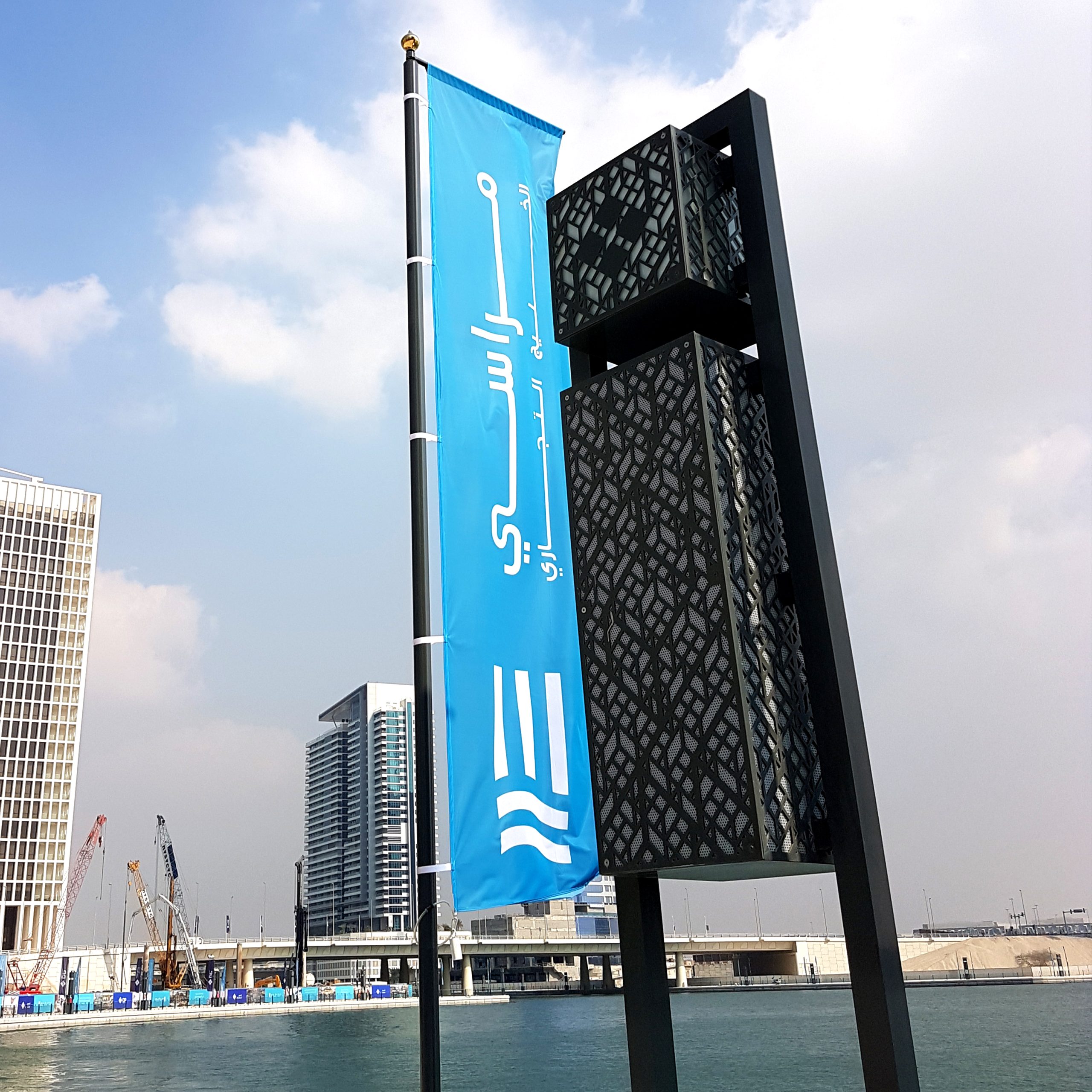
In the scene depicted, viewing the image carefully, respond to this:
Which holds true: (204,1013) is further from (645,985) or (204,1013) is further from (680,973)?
(645,985)

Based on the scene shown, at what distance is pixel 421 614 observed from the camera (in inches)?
258

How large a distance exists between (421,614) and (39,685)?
9635cm

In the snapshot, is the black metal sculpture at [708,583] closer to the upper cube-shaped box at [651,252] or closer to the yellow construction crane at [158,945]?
the upper cube-shaped box at [651,252]

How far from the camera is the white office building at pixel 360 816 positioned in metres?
151

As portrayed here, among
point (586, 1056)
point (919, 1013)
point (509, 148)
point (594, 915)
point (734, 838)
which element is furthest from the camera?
point (594, 915)

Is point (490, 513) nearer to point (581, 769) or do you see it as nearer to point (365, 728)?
point (581, 769)

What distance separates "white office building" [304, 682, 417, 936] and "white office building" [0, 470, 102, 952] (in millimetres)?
56550

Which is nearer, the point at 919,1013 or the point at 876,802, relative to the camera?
the point at 876,802

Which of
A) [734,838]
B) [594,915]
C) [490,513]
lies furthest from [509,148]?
[594,915]

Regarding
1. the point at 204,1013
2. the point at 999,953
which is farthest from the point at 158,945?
A: the point at 999,953

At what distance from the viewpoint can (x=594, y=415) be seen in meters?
6.80

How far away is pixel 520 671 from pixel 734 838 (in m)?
1.92

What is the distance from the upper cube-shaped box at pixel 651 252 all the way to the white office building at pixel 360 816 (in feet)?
451

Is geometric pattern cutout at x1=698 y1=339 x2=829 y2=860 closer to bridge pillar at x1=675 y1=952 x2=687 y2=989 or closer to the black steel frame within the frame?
the black steel frame
